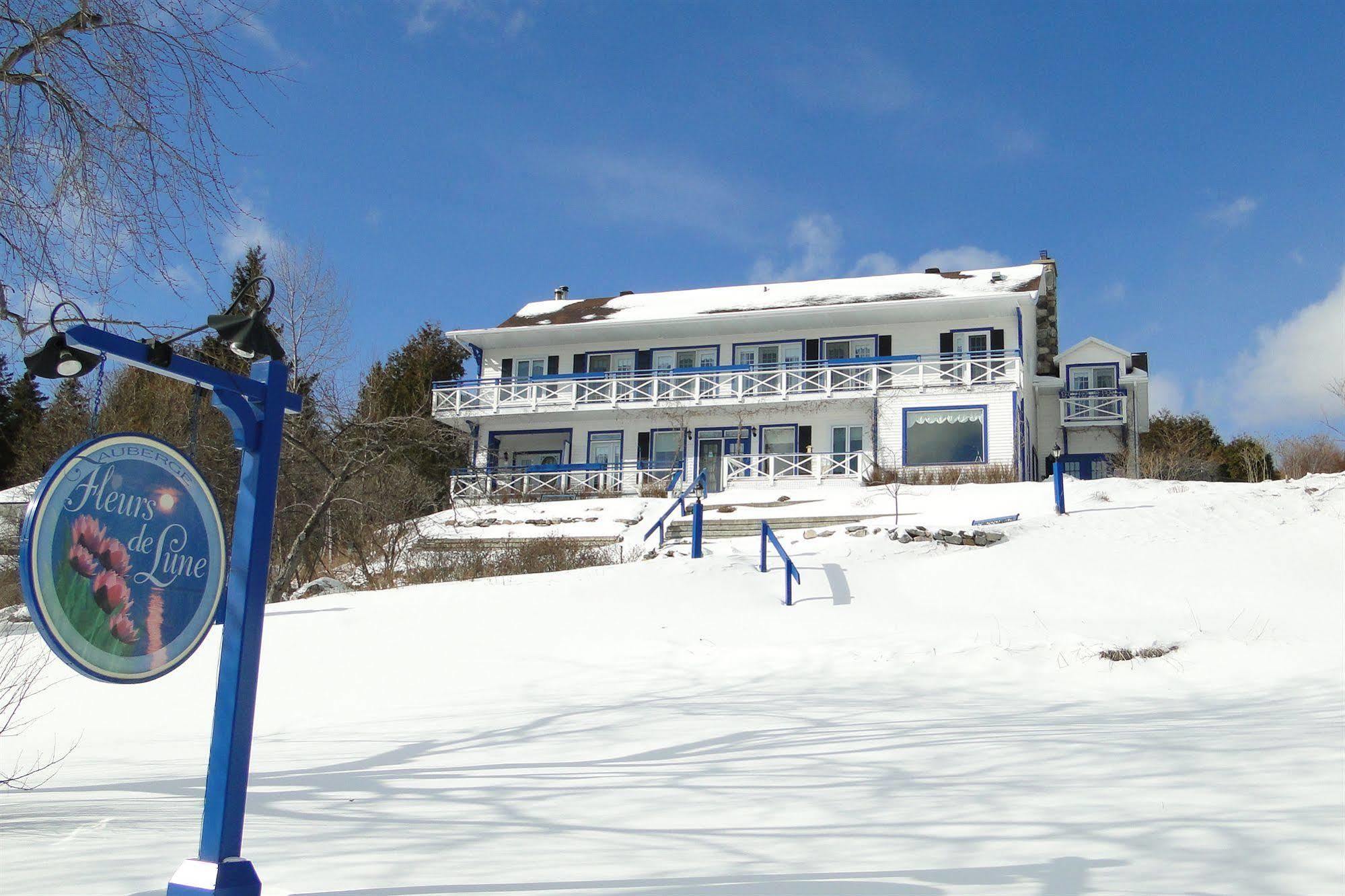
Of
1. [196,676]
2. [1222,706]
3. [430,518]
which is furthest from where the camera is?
[430,518]

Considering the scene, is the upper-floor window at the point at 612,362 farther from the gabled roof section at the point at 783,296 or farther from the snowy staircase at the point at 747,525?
the snowy staircase at the point at 747,525

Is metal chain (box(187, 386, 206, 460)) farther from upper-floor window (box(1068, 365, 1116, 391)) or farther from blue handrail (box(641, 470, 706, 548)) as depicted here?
upper-floor window (box(1068, 365, 1116, 391))

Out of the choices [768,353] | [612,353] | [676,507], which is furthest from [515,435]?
[676,507]

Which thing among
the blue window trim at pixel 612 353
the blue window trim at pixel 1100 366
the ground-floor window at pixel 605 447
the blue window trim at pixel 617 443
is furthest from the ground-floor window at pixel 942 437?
the blue window trim at pixel 612 353

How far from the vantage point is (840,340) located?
29938 millimetres

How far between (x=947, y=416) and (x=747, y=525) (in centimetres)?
949

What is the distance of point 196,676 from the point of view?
33.0 feet

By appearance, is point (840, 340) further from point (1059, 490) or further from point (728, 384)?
point (1059, 490)

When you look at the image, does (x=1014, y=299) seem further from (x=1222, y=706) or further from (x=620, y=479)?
(x=1222, y=706)

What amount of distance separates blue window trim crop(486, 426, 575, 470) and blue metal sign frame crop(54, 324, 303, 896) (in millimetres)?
26664

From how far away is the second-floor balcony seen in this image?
89.8 feet

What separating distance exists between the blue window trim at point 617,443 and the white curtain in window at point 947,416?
8.58 metres

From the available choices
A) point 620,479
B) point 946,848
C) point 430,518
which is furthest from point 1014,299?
point 946,848

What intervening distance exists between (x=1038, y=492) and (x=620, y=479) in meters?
13.0
